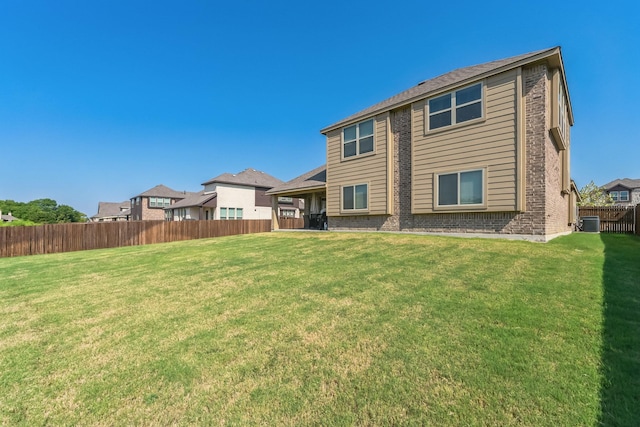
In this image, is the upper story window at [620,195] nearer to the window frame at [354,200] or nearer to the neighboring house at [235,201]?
the neighboring house at [235,201]

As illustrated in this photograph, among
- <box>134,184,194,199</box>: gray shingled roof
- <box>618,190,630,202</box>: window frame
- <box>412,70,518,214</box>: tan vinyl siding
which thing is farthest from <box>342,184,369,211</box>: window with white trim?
<box>618,190,630,202</box>: window frame

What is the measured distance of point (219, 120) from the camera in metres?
24.7

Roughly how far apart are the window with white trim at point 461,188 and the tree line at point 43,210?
7434cm

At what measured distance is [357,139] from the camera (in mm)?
12844

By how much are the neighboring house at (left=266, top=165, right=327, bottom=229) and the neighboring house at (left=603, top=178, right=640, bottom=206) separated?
48.7 m

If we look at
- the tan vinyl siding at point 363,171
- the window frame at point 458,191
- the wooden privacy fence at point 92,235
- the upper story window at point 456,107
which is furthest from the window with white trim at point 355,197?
the wooden privacy fence at point 92,235

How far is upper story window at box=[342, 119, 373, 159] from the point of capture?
12312 mm

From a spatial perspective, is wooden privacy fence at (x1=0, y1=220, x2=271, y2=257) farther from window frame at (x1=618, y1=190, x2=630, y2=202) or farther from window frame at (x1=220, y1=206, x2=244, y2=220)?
window frame at (x1=618, y1=190, x2=630, y2=202)

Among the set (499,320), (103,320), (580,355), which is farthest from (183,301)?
(580,355)

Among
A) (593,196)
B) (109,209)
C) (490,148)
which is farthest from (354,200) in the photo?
(109,209)

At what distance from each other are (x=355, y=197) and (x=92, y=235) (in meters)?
14.0

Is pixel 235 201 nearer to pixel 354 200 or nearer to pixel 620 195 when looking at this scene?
pixel 354 200

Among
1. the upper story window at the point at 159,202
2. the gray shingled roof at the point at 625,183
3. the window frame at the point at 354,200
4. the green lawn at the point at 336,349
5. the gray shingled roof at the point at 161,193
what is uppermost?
the gray shingled roof at the point at 625,183

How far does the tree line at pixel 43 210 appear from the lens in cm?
5953
